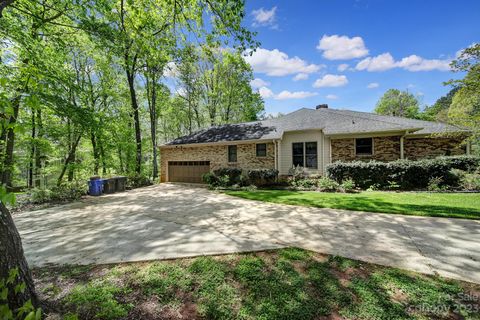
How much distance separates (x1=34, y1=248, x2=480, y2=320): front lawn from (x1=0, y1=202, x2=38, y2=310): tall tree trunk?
58 centimetres

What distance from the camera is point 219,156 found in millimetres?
14383

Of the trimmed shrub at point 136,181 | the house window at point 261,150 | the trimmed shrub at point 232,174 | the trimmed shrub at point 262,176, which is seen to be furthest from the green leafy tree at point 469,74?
the trimmed shrub at point 136,181

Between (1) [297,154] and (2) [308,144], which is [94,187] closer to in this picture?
(1) [297,154]

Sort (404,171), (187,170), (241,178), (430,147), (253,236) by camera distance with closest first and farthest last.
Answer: (253,236) → (404,171) → (430,147) → (241,178) → (187,170)

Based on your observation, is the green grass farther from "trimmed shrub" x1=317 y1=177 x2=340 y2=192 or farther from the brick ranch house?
the brick ranch house

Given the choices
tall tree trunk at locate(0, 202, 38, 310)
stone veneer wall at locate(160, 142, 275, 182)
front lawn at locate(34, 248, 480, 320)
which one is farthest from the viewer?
stone veneer wall at locate(160, 142, 275, 182)

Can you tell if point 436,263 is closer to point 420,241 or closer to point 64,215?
point 420,241

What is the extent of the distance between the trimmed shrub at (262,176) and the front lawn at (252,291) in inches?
339

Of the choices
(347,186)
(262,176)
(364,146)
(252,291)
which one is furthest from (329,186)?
(252,291)

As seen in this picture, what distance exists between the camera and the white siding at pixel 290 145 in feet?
40.2

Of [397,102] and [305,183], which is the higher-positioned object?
[397,102]

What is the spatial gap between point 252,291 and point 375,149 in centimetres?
1182

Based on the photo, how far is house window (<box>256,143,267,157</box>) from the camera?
518 inches

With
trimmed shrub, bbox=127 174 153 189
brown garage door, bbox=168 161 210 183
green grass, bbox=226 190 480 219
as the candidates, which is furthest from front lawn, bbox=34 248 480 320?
brown garage door, bbox=168 161 210 183
